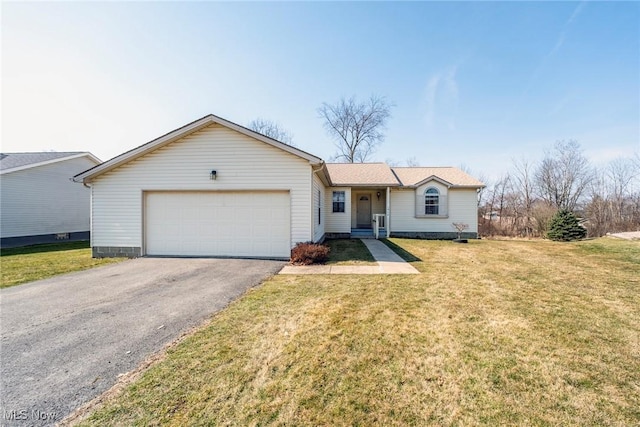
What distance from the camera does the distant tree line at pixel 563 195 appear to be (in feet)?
62.0

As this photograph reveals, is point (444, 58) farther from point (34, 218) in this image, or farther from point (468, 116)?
point (34, 218)

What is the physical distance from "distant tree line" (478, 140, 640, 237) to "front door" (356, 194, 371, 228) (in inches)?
366

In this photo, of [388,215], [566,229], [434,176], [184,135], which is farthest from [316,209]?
[566,229]

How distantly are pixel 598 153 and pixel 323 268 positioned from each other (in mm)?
28999

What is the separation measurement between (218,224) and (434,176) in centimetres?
1201

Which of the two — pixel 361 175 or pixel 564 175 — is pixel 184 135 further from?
pixel 564 175

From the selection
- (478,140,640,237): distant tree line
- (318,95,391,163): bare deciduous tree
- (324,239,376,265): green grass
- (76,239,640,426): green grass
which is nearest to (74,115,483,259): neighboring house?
(324,239,376,265): green grass

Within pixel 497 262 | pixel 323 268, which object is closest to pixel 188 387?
pixel 323 268

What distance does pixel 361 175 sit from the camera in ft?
51.1

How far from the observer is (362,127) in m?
29.8

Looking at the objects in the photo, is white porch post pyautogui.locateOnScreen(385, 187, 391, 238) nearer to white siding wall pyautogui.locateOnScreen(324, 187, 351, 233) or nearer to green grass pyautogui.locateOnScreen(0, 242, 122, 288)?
white siding wall pyautogui.locateOnScreen(324, 187, 351, 233)

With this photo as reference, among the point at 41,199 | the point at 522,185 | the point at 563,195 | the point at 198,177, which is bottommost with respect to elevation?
the point at 41,199

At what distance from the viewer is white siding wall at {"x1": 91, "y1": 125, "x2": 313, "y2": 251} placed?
8906mm

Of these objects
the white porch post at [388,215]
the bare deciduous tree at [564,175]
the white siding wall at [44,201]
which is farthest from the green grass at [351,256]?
the bare deciduous tree at [564,175]
